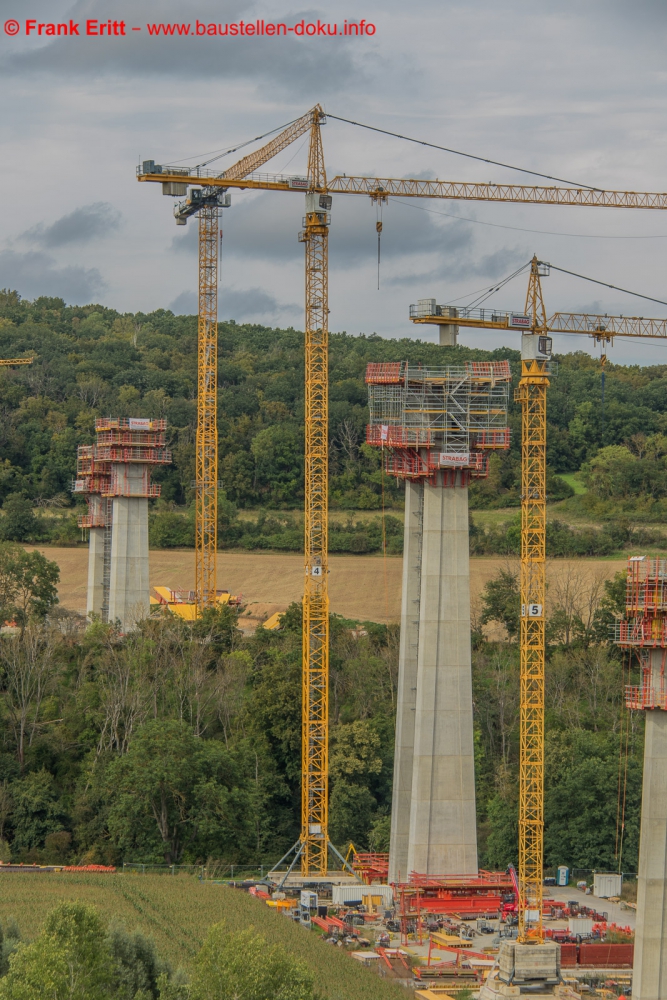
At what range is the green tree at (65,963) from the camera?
5456 centimetres

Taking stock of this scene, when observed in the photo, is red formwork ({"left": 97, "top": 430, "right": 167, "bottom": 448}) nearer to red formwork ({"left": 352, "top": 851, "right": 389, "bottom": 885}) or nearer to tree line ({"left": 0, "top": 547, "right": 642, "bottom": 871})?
tree line ({"left": 0, "top": 547, "right": 642, "bottom": 871})

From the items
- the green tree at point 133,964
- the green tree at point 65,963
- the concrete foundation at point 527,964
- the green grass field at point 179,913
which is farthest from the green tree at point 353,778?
the green tree at point 65,963

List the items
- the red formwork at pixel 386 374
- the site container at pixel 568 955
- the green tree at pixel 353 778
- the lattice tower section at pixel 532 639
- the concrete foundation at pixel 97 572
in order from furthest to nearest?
1. the concrete foundation at pixel 97 572
2. the green tree at pixel 353 778
3. the red formwork at pixel 386 374
4. the lattice tower section at pixel 532 639
5. the site container at pixel 568 955

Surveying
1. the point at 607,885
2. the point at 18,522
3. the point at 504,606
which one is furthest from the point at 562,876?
the point at 18,522

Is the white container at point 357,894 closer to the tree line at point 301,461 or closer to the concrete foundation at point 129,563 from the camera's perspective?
the concrete foundation at point 129,563

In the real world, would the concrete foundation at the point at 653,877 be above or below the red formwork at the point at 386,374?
below

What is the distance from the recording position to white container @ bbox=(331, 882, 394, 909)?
87.7 m

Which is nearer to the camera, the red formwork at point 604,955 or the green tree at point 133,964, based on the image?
the green tree at point 133,964

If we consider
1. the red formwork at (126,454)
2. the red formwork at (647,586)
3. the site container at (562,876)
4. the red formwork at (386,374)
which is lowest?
the site container at (562,876)

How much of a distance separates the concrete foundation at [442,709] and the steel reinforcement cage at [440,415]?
203 centimetres

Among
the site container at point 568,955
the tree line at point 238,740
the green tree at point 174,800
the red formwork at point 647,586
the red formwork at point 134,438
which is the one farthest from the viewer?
the red formwork at point 134,438

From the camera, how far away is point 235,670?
11788 cm

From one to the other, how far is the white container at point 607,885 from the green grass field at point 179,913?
1905cm

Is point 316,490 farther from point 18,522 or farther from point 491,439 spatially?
point 18,522
